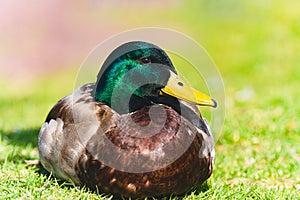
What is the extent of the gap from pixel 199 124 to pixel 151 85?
413 millimetres

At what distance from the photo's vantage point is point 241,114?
6.12 meters

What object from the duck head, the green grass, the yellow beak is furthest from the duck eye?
the green grass

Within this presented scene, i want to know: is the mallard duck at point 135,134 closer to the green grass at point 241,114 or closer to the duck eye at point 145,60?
the duck eye at point 145,60

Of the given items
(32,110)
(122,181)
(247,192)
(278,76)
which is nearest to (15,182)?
(122,181)

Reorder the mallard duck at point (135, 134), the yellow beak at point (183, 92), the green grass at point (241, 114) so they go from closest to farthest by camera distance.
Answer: the mallard duck at point (135, 134), the yellow beak at point (183, 92), the green grass at point (241, 114)

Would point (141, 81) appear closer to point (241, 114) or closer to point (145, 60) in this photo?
point (145, 60)

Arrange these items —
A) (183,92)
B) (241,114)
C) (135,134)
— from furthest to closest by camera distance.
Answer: (241,114) → (183,92) → (135,134)

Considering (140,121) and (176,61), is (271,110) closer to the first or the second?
(140,121)

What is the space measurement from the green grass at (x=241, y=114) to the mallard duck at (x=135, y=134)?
0.20 m

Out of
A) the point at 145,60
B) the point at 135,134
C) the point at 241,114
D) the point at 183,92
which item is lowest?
the point at 241,114

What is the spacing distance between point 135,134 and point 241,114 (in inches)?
115

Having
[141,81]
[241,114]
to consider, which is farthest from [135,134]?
[241,114]

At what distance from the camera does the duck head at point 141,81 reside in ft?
11.6

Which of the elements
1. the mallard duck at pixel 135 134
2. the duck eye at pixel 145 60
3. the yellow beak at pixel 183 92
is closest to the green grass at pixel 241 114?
the mallard duck at pixel 135 134
